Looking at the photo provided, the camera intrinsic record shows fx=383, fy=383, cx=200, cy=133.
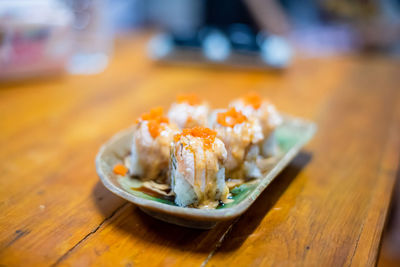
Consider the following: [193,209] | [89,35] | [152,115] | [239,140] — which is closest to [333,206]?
[239,140]

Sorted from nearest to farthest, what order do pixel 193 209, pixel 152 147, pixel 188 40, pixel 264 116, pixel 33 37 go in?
pixel 193 209
pixel 152 147
pixel 264 116
pixel 33 37
pixel 188 40

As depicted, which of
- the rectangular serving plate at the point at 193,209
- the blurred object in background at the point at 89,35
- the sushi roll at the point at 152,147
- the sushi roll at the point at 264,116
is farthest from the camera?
the blurred object in background at the point at 89,35

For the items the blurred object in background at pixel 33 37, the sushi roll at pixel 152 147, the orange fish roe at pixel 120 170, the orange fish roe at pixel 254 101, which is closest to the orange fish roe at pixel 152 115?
the sushi roll at pixel 152 147

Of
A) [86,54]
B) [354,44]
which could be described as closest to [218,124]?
[86,54]

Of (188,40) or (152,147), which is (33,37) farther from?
(152,147)

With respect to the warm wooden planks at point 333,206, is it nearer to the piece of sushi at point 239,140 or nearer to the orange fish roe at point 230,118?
the piece of sushi at point 239,140

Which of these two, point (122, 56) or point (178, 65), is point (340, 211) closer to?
point (178, 65)

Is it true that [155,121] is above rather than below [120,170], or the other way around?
above
